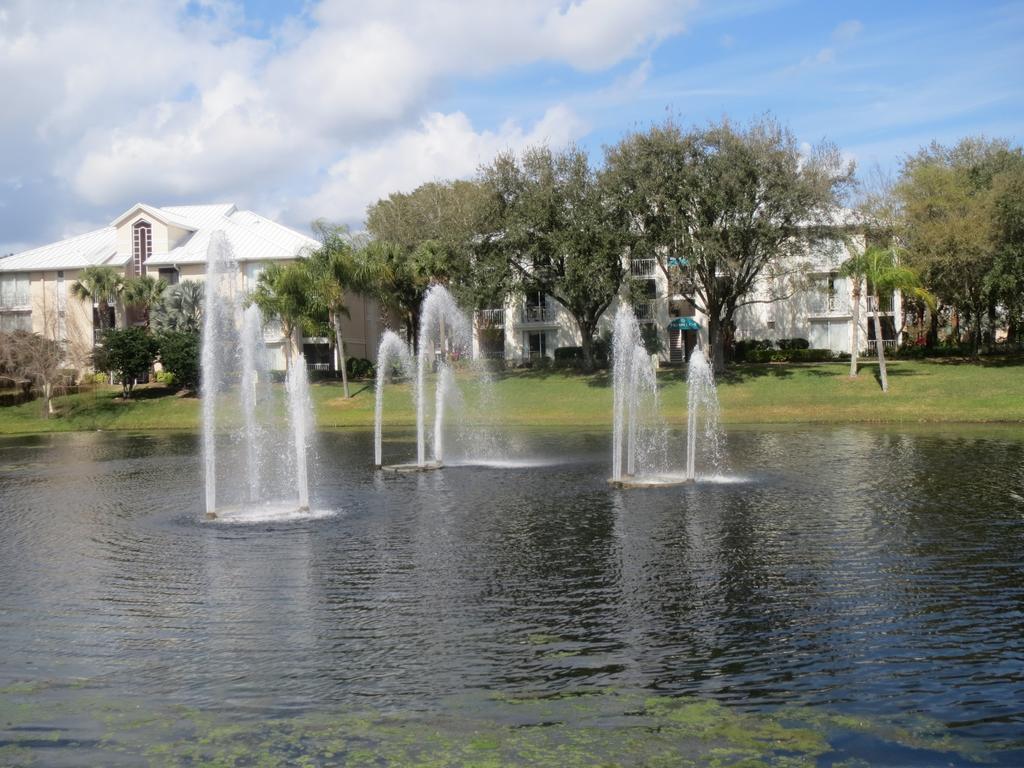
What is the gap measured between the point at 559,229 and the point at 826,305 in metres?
26.5

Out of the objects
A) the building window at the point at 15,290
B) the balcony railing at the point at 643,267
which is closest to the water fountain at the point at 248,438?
the balcony railing at the point at 643,267

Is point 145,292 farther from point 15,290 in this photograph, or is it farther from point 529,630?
point 529,630

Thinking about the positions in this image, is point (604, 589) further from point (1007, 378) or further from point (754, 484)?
point (1007, 378)

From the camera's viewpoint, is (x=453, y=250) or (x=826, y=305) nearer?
(x=453, y=250)

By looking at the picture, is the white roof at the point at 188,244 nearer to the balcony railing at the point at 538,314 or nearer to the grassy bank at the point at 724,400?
the grassy bank at the point at 724,400

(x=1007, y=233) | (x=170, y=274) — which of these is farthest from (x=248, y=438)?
(x=170, y=274)

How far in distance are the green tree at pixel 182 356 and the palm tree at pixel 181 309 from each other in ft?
13.1

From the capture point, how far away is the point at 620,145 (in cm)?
5950

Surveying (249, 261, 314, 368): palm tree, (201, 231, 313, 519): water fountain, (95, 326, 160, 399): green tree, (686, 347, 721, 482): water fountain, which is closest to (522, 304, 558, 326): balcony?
(249, 261, 314, 368): palm tree

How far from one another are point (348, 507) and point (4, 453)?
86.0 feet

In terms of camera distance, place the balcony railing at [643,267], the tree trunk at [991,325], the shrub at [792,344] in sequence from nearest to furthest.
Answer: the tree trunk at [991,325] < the balcony railing at [643,267] < the shrub at [792,344]

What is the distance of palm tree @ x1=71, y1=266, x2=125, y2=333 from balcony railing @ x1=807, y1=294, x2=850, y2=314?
Result: 53.2 metres

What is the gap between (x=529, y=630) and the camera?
12492 millimetres

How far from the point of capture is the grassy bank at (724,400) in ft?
158
